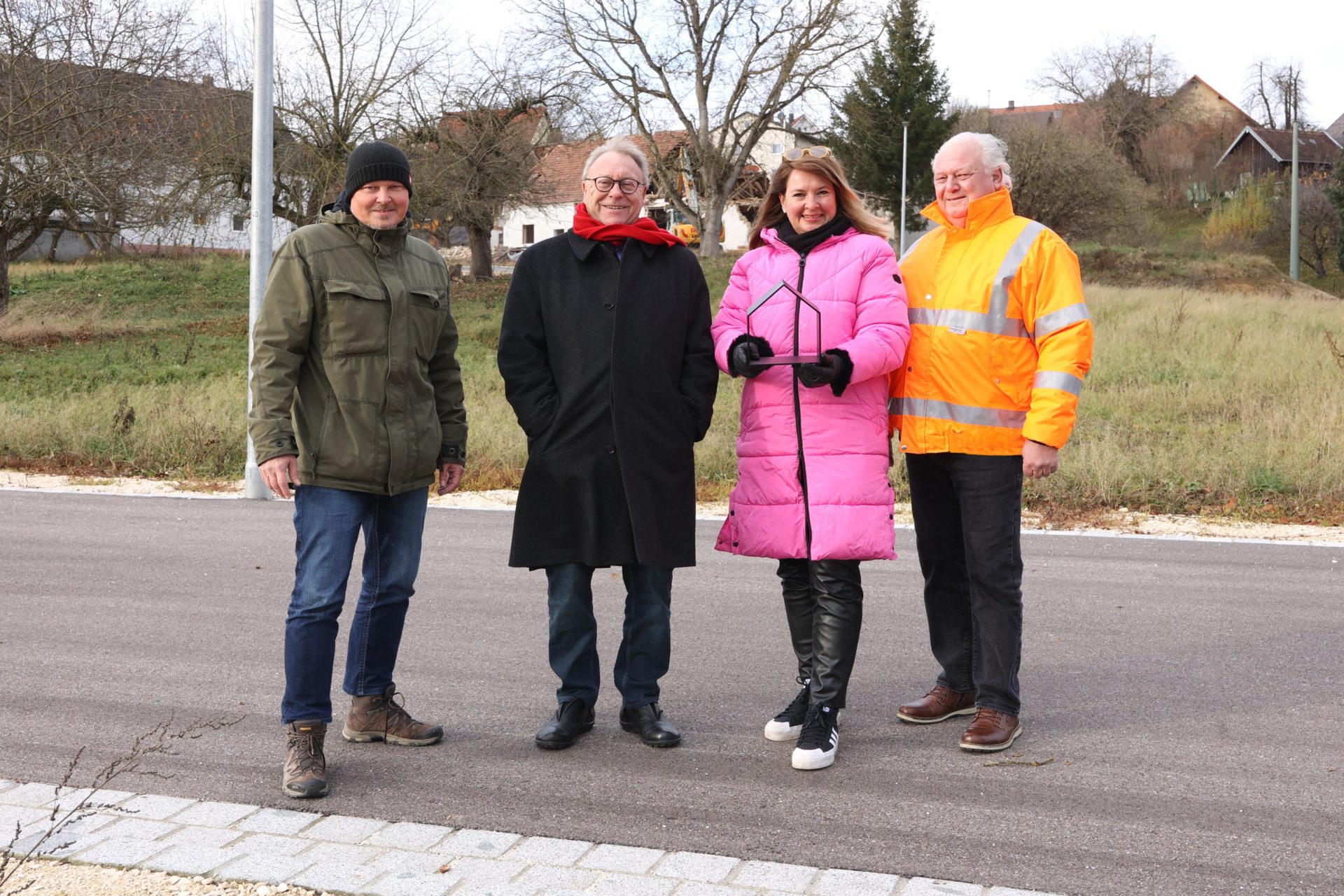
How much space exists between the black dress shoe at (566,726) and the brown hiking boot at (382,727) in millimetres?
407

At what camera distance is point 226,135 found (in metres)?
29.7

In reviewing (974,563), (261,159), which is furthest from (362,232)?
(261,159)

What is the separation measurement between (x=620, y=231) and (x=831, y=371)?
0.91m

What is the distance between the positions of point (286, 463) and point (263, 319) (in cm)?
48

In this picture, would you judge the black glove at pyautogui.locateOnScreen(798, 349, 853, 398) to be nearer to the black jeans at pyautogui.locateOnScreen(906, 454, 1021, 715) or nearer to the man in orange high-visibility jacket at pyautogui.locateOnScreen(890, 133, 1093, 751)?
the man in orange high-visibility jacket at pyautogui.locateOnScreen(890, 133, 1093, 751)

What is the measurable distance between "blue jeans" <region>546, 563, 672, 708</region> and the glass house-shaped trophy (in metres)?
0.87

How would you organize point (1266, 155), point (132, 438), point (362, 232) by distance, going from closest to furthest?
point (362, 232) < point (132, 438) < point (1266, 155)

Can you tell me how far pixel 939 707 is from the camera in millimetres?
4785

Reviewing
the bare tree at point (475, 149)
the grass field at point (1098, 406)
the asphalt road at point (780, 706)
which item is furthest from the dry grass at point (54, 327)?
the asphalt road at point (780, 706)

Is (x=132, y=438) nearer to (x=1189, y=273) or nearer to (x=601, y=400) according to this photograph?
(x=601, y=400)

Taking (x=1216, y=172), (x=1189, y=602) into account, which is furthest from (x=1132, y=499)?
(x=1216, y=172)

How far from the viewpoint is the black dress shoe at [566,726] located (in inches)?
175

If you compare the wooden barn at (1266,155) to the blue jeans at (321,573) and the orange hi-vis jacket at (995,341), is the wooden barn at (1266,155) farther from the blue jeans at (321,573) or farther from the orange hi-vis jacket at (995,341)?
the blue jeans at (321,573)

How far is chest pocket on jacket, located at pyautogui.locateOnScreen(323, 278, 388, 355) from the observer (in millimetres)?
A: 4141
